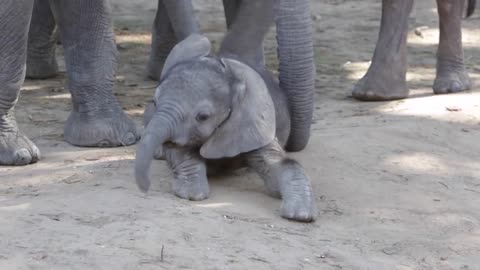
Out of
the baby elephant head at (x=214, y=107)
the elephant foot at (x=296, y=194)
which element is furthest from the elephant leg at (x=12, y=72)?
the elephant foot at (x=296, y=194)

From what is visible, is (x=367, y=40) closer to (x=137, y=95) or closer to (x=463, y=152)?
(x=137, y=95)

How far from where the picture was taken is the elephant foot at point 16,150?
219 inches

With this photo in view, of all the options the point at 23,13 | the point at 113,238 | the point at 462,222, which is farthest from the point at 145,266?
the point at 23,13

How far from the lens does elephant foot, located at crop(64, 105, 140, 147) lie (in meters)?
6.05

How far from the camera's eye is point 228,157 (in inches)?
200

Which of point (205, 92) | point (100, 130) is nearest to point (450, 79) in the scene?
point (100, 130)

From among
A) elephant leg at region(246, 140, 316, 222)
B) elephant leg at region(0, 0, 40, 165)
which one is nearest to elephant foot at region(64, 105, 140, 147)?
elephant leg at region(0, 0, 40, 165)

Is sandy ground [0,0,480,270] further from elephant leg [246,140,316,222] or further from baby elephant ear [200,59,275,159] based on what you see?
baby elephant ear [200,59,275,159]

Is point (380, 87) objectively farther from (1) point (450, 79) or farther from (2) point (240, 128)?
(2) point (240, 128)

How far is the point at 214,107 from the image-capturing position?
195 inches

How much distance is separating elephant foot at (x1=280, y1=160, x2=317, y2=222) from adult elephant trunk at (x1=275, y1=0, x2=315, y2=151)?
437mm

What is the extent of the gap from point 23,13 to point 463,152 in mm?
2067

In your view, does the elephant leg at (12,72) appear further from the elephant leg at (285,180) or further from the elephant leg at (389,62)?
the elephant leg at (389,62)

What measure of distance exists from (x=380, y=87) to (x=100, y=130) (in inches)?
70.1
